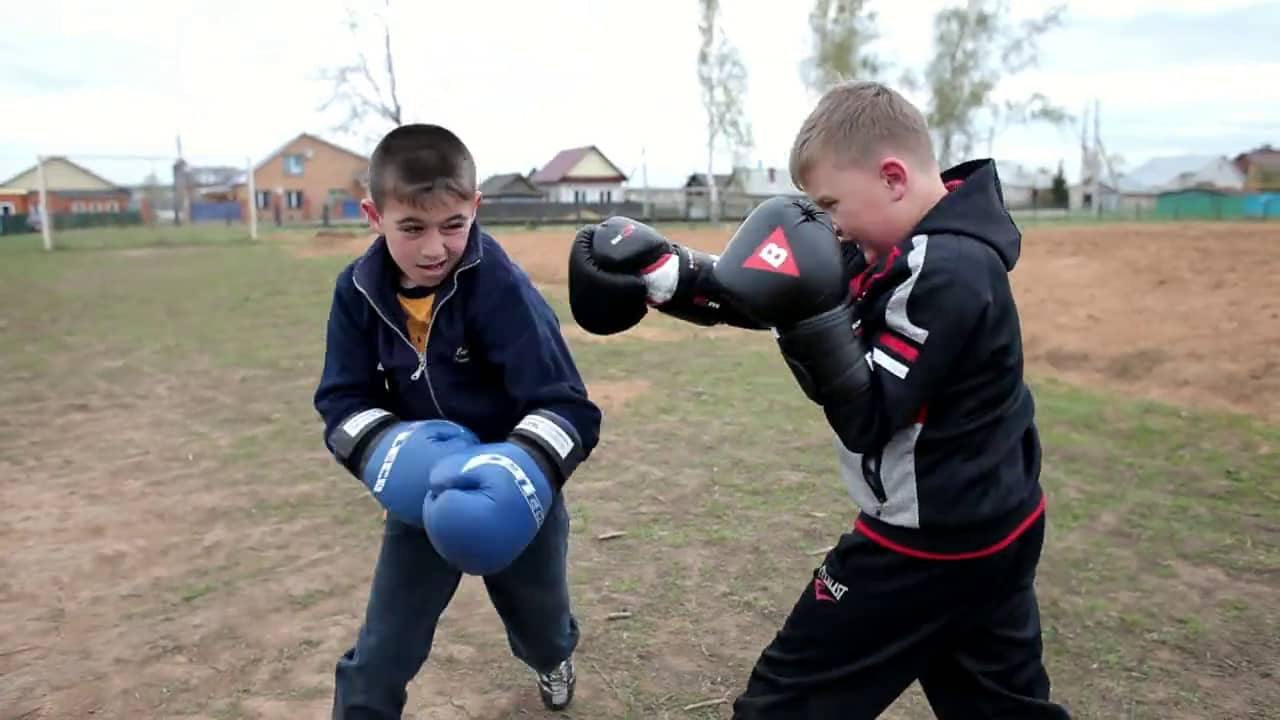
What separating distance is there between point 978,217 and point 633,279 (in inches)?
32.0

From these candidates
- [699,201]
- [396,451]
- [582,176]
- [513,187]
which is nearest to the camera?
[396,451]

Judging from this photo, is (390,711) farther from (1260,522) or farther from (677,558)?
(1260,522)

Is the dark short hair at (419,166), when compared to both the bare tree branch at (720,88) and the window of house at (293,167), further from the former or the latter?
the window of house at (293,167)

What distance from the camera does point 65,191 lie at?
1037 inches

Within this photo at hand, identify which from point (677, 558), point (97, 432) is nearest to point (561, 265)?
point (97, 432)

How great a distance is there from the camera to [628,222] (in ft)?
8.06

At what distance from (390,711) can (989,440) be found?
162cm

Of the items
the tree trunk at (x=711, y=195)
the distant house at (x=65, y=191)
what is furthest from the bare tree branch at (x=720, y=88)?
the distant house at (x=65, y=191)

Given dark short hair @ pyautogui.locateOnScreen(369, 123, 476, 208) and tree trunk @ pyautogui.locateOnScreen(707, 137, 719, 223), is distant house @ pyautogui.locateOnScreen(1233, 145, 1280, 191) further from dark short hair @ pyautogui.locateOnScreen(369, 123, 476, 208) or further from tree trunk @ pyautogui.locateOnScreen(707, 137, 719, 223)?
dark short hair @ pyautogui.locateOnScreen(369, 123, 476, 208)

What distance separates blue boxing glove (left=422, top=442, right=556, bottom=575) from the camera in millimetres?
2094

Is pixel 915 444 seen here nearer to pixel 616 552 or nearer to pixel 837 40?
pixel 616 552

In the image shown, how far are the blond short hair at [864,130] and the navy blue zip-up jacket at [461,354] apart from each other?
2.59 feet

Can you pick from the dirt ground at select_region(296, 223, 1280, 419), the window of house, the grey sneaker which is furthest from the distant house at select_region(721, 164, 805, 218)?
the grey sneaker

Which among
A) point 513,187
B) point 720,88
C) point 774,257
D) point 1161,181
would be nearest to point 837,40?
point 720,88
